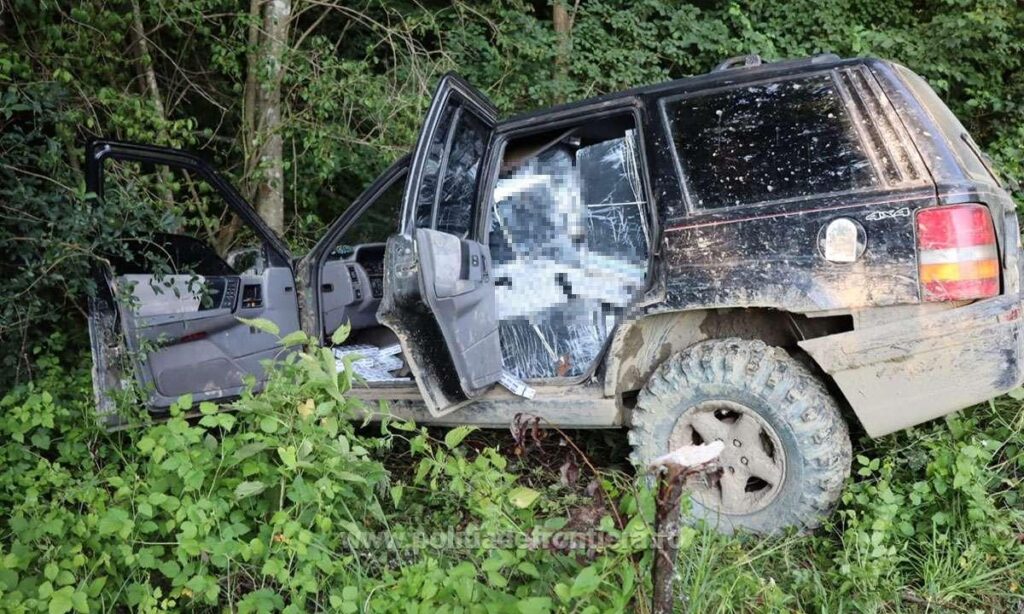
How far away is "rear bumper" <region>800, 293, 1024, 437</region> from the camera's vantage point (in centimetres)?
273

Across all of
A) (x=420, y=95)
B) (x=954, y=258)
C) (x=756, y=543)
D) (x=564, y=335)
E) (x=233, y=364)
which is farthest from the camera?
(x=420, y=95)

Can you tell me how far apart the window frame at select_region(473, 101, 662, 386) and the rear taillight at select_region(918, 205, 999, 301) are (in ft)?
3.28

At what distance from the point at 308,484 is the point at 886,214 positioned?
7.18 feet

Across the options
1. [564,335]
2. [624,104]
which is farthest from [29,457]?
[624,104]

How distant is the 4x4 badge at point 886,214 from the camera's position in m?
2.74

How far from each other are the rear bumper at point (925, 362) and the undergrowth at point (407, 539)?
0.74 ft

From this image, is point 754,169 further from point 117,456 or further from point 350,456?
point 117,456

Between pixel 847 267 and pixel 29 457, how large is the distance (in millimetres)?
3401

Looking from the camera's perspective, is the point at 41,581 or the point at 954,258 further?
the point at 954,258

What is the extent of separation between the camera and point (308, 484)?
2467mm

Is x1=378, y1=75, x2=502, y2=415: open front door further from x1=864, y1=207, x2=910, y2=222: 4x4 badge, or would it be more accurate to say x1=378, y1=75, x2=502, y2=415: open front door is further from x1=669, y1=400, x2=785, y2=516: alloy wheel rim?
x1=864, y1=207, x2=910, y2=222: 4x4 badge

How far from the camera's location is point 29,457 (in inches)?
131

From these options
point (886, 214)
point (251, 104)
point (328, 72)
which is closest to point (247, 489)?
point (886, 214)

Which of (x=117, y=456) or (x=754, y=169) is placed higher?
(x=754, y=169)
